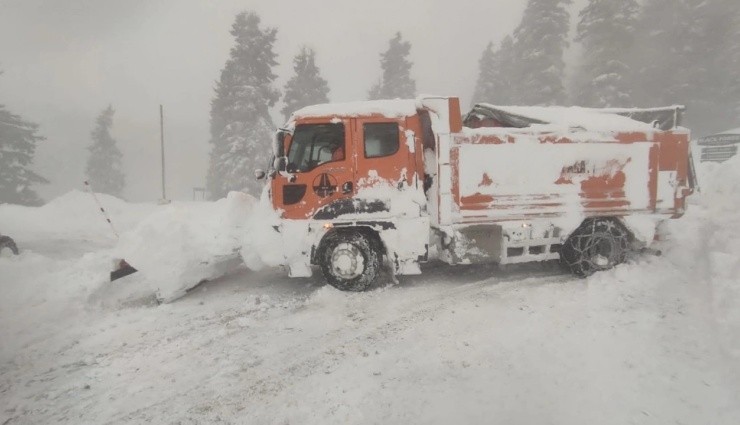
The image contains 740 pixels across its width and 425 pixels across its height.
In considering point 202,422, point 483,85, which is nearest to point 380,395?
point 202,422

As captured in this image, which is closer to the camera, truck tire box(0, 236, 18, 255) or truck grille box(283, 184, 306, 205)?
truck grille box(283, 184, 306, 205)

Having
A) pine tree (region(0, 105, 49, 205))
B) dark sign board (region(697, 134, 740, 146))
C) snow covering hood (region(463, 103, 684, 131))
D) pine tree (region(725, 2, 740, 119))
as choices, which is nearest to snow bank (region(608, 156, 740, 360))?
snow covering hood (region(463, 103, 684, 131))

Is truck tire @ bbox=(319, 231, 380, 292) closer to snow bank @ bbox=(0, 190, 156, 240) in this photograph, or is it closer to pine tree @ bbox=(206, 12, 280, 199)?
snow bank @ bbox=(0, 190, 156, 240)

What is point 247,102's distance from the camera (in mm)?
27812

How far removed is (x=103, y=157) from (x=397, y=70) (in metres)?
37.4

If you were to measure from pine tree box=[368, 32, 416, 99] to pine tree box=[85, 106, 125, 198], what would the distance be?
3422 centimetres

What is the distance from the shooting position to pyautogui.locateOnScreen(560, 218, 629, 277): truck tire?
678 centimetres

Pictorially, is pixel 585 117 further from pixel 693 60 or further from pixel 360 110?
pixel 693 60

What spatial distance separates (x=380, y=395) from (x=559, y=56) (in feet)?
104

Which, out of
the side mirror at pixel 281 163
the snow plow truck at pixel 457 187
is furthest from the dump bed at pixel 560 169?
the side mirror at pixel 281 163

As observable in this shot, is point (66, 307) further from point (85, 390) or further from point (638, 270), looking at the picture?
point (638, 270)

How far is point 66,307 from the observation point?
237 inches

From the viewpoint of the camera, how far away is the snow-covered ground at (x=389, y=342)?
348 cm

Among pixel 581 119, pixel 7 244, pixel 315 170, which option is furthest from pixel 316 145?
pixel 7 244
